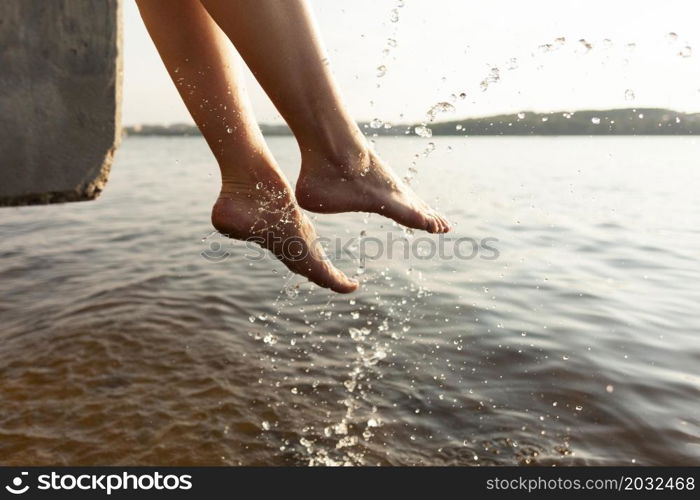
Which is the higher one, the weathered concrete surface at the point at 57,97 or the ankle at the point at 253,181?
the weathered concrete surface at the point at 57,97

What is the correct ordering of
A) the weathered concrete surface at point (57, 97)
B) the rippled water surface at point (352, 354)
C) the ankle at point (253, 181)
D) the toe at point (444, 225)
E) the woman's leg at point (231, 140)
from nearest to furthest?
the weathered concrete surface at point (57, 97), the woman's leg at point (231, 140), the ankle at point (253, 181), the rippled water surface at point (352, 354), the toe at point (444, 225)

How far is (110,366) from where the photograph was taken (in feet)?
8.89

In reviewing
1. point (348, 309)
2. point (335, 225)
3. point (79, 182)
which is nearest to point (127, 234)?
point (335, 225)

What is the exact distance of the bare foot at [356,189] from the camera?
1.84 meters

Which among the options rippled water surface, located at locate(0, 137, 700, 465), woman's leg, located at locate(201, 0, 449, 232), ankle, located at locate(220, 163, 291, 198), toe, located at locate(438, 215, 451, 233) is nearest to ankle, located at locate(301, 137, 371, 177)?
woman's leg, located at locate(201, 0, 449, 232)

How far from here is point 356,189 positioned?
6.40ft

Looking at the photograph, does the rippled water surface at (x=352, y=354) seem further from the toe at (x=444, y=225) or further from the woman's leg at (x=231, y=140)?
the woman's leg at (x=231, y=140)

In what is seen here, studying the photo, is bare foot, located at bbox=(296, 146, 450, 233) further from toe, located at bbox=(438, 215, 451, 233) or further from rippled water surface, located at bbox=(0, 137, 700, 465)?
rippled water surface, located at bbox=(0, 137, 700, 465)

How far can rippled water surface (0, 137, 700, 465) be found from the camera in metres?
2.17

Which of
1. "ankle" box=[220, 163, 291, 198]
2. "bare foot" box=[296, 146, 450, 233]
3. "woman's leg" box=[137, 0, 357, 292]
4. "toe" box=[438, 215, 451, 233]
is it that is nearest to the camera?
"woman's leg" box=[137, 0, 357, 292]

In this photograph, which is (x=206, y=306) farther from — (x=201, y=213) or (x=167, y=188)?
(x=167, y=188)

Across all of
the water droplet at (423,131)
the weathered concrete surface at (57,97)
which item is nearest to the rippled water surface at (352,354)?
the water droplet at (423,131)
